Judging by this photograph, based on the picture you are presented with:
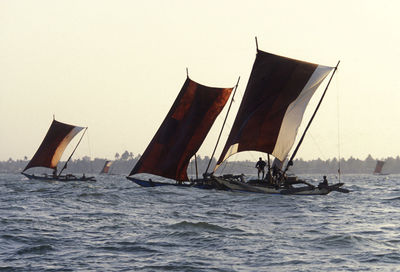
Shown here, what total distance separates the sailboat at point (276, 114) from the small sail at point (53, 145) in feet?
119

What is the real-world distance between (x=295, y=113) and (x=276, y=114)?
127cm

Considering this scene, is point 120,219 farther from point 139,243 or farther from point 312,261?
point 312,261

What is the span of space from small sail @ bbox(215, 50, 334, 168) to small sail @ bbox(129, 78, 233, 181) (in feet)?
19.4

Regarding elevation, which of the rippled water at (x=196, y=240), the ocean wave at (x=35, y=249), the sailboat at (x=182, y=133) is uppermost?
the sailboat at (x=182, y=133)

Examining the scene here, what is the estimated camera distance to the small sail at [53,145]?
7031 centimetres

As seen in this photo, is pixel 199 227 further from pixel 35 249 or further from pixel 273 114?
pixel 273 114

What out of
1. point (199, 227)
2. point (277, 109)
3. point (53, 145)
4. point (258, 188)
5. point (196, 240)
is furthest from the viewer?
point (53, 145)

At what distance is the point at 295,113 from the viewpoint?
127 feet

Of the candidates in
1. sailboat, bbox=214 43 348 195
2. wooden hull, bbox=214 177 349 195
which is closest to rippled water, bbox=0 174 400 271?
wooden hull, bbox=214 177 349 195

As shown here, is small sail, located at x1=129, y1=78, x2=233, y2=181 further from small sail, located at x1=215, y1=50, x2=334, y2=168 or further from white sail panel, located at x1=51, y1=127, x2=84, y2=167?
white sail panel, located at x1=51, y1=127, x2=84, y2=167

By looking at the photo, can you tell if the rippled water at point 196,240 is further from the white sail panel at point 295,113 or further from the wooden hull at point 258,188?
the white sail panel at point 295,113

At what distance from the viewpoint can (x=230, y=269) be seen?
44.7 feet

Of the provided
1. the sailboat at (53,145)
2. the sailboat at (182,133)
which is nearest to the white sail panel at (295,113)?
the sailboat at (182,133)

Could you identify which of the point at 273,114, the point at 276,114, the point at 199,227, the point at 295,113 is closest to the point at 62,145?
the point at 273,114
